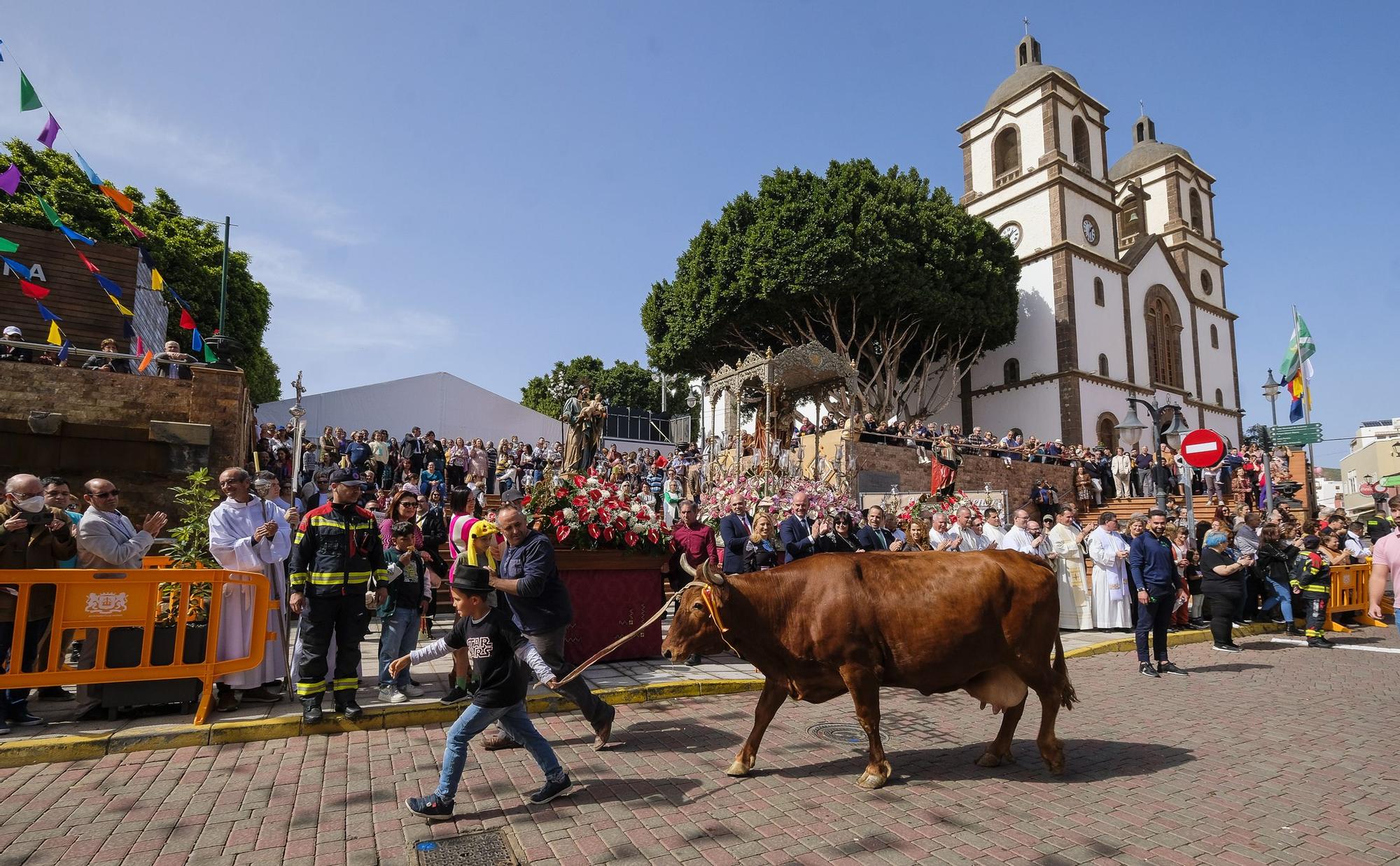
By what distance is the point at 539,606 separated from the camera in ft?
17.9

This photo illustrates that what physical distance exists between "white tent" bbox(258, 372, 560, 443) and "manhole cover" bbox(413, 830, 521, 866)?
82.8 feet

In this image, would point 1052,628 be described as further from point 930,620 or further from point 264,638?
point 264,638

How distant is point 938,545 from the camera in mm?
11070

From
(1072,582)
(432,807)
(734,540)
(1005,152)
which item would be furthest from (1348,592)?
(1005,152)

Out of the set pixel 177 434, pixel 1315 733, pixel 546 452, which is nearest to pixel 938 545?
pixel 1315 733

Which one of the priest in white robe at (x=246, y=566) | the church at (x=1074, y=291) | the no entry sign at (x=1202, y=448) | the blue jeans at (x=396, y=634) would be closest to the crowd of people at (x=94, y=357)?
the priest in white robe at (x=246, y=566)

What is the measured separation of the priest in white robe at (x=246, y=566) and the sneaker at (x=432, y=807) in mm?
2810

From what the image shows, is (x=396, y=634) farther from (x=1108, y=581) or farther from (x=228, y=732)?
(x=1108, y=581)

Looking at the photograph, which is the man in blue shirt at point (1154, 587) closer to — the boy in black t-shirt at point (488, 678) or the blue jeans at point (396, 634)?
the boy in black t-shirt at point (488, 678)

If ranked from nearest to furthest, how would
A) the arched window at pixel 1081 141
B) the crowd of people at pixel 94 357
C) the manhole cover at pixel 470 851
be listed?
the manhole cover at pixel 470 851, the crowd of people at pixel 94 357, the arched window at pixel 1081 141

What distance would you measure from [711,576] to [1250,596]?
12.3m

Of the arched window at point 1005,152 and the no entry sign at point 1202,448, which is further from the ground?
the arched window at point 1005,152

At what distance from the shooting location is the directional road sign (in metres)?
23.5

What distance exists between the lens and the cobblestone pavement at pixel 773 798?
3736 millimetres
